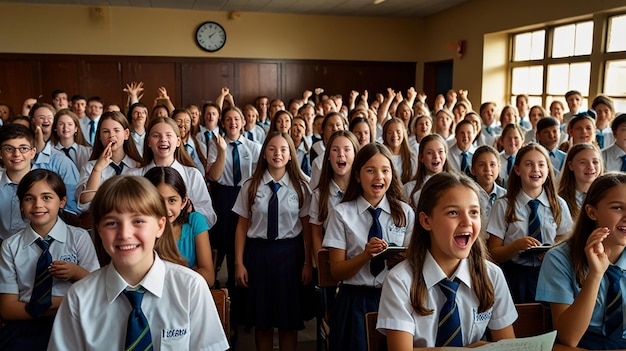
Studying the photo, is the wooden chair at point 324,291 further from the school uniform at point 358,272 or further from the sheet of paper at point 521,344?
the sheet of paper at point 521,344

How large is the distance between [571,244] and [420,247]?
0.66 m

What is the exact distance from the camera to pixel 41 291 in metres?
2.25

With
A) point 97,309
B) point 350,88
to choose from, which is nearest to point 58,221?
point 97,309

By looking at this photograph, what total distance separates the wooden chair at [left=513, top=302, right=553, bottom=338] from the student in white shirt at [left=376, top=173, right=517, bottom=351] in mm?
130

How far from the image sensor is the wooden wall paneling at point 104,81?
37.3 feet

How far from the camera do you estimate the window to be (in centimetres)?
732

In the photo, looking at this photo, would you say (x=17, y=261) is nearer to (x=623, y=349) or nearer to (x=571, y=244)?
(x=571, y=244)

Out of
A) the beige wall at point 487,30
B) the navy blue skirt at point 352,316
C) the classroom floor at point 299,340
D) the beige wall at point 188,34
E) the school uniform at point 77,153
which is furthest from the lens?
the beige wall at point 188,34

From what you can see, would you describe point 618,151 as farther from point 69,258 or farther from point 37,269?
point 37,269

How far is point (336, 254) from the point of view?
254 cm

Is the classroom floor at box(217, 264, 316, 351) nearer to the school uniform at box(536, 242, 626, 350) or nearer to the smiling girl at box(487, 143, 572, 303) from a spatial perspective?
the smiling girl at box(487, 143, 572, 303)

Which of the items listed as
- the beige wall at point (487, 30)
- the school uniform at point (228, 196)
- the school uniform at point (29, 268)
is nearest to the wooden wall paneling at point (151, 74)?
the beige wall at point (487, 30)

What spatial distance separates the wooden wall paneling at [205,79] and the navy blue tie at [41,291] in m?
9.97

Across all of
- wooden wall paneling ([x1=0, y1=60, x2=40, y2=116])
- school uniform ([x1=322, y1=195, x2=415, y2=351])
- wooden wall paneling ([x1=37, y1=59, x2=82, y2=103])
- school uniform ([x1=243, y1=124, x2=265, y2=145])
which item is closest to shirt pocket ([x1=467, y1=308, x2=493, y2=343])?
school uniform ([x1=322, y1=195, x2=415, y2=351])
